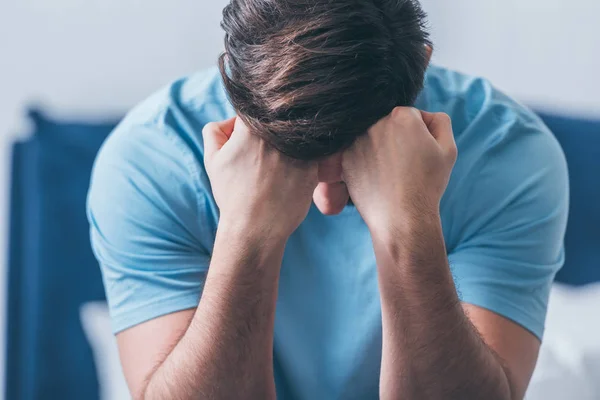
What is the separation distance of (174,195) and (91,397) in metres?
0.82

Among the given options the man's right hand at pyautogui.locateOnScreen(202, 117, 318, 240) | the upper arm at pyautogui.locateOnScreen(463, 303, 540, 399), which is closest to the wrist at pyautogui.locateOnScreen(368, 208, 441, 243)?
the man's right hand at pyautogui.locateOnScreen(202, 117, 318, 240)

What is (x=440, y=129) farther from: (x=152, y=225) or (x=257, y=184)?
(x=152, y=225)

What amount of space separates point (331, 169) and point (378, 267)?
0.15 m

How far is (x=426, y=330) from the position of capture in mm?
973

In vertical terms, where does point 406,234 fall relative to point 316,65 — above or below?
below

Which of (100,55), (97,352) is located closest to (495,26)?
(100,55)

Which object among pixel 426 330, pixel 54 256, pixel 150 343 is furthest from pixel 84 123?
pixel 426 330

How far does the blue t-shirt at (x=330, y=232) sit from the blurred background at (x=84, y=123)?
1.73 feet

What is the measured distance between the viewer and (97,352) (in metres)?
1.62

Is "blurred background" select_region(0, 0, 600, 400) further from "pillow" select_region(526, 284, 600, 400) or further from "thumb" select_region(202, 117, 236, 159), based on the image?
"thumb" select_region(202, 117, 236, 159)

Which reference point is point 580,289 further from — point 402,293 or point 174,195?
point 174,195

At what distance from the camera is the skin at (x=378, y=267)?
0.92m

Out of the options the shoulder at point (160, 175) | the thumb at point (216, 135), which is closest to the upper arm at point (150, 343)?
the shoulder at point (160, 175)

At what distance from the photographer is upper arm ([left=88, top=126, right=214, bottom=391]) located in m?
1.03
